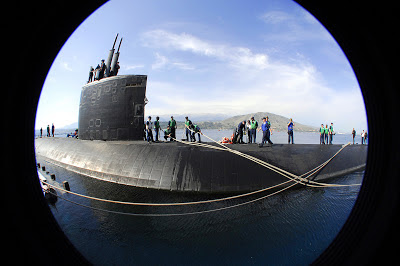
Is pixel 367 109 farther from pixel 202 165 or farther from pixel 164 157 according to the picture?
pixel 164 157

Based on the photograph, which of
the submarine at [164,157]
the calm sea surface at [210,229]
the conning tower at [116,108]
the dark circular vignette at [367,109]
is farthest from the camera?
the conning tower at [116,108]

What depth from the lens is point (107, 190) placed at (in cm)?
855

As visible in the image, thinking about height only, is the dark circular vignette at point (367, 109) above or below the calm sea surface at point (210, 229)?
above

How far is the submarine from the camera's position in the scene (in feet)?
26.6

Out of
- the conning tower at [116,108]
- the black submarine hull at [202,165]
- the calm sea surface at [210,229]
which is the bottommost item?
the calm sea surface at [210,229]

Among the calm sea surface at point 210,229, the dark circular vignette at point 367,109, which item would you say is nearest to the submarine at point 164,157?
the calm sea surface at point 210,229

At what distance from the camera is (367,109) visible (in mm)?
2539

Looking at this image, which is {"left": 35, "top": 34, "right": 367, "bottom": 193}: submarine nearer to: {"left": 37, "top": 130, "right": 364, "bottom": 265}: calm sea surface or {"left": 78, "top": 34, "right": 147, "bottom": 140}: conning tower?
{"left": 78, "top": 34, "right": 147, "bottom": 140}: conning tower

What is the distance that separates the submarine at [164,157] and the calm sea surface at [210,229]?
636mm

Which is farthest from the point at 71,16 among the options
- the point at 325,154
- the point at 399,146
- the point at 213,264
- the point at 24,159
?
the point at 325,154

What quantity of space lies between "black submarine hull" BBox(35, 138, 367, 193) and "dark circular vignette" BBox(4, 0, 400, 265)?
17.6 feet

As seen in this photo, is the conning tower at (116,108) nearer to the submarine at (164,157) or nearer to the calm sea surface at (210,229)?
the submarine at (164,157)

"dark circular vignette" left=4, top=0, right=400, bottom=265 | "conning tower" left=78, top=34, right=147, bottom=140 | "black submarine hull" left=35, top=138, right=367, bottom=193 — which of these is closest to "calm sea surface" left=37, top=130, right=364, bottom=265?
"black submarine hull" left=35, top=138, right=367, bottom=193

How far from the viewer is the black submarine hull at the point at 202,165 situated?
26.1 feet
